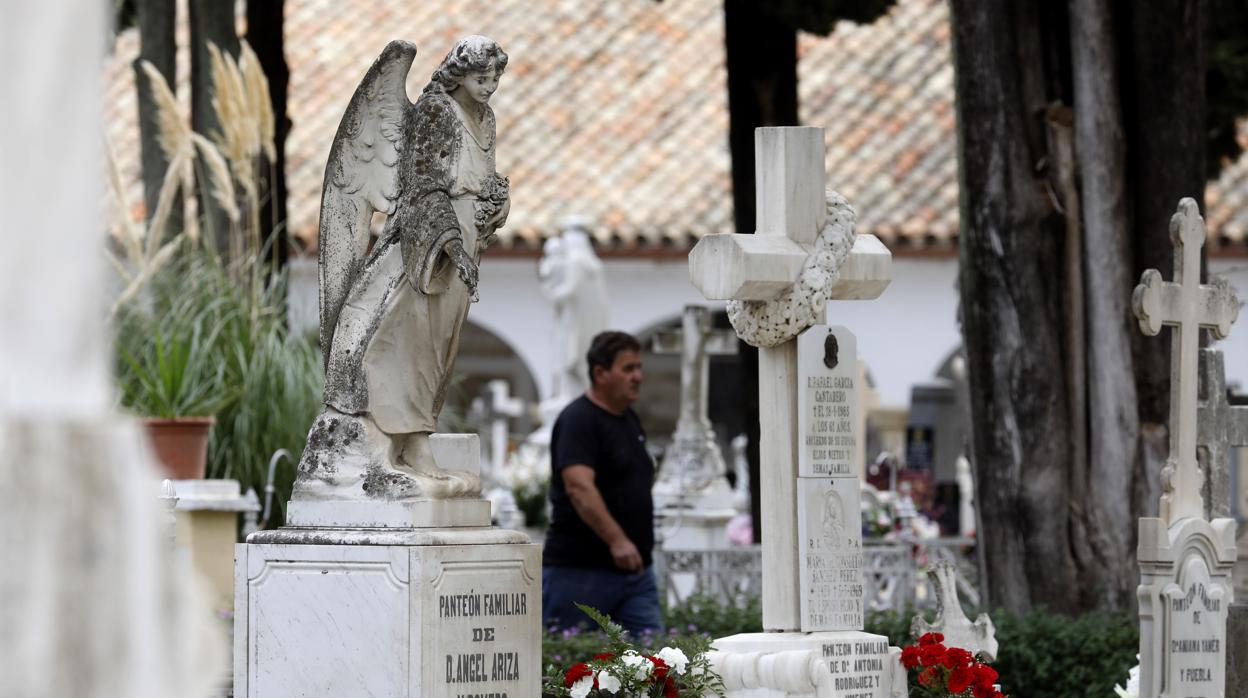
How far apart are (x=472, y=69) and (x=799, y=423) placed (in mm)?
1627

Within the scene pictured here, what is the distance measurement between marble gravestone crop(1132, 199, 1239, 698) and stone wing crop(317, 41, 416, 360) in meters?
3.20

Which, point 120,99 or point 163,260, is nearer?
point 163,260

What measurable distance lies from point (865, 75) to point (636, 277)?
5.09 metres

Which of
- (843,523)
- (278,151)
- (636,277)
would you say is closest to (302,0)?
(636,277)

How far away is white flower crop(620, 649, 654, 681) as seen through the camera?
261 inches

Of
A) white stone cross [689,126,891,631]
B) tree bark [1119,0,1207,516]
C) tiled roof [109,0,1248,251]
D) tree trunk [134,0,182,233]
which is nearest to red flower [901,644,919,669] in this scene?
white stone cross [689,126,891,631]

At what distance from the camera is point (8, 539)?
204cm

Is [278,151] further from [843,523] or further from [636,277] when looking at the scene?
[636,277]

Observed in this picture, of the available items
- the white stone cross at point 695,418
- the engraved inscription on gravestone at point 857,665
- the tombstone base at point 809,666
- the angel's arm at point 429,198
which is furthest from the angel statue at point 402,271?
the white stone cross at point 695,418

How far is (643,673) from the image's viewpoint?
6648mm

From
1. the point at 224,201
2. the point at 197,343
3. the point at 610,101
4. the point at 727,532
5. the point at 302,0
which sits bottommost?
the point at 727,532

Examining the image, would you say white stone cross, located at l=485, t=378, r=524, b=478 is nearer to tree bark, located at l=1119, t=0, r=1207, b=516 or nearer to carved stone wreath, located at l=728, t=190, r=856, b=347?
tree bark, located at l=1119, t=0, r=1207, b=516

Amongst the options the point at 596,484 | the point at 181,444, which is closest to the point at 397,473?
the point at 596,484

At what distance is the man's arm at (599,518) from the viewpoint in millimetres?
9180
